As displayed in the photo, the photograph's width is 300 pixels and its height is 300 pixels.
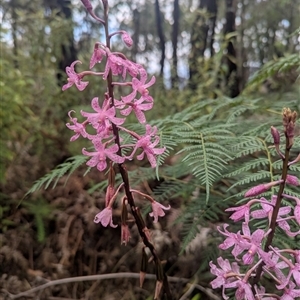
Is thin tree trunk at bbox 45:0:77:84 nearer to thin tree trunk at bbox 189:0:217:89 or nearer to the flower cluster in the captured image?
thin tree trunk at bbox 189:0:217:89

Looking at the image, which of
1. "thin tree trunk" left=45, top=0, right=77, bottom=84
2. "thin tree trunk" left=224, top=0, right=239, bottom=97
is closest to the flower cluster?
"thin tree trunk" left=224, top=0, right=239, bottom=97

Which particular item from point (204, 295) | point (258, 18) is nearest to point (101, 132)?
point (204, 295)

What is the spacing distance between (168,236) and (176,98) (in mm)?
2010

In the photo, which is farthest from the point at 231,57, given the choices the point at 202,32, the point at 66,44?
the point at 66,44

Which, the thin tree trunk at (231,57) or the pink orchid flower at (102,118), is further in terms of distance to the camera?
the thin tree trunk at (231,57)

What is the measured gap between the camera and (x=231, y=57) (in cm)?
405

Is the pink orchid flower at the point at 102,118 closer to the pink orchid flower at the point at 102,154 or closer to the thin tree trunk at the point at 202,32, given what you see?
the pink orchid flower at the point at 102,154

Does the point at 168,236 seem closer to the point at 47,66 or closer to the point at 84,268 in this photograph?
the point at 84,268

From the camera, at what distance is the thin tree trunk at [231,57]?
3.98 m

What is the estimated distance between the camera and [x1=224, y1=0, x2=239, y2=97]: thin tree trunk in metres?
3.98

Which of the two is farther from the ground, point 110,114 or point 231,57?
point 231,57

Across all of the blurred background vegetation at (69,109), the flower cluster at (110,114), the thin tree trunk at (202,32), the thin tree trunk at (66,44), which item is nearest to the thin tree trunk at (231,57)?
the blurred background vegetation at (69,109)

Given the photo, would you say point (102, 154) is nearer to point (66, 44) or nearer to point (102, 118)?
point (102, 118)

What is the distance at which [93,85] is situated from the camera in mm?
3801
